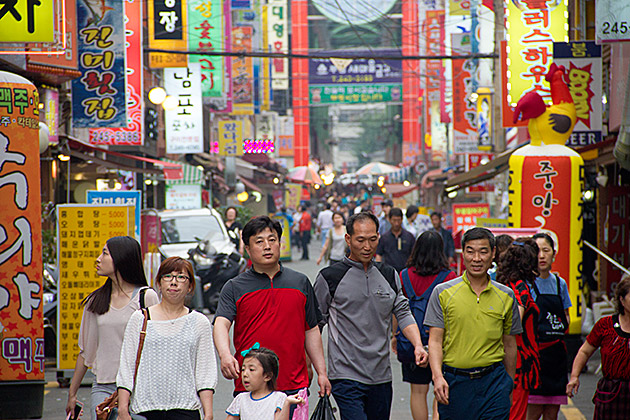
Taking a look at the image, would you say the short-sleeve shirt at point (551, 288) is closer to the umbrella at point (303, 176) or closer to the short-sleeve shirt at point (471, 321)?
the short-sleeve shirt at point (471, 321)

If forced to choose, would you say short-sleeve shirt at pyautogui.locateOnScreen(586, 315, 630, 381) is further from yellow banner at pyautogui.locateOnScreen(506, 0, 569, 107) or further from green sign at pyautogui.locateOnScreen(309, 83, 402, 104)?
green sign at pyautogui.locateOnScreen(309, 83, 402, 104)

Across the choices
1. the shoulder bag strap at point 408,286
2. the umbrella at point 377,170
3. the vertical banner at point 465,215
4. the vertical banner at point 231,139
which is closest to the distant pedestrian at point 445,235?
the vertical banner at point 465,215

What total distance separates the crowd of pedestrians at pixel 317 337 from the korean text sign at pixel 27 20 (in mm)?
2879

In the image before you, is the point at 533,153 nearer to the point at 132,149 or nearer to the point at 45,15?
the point at 45,15

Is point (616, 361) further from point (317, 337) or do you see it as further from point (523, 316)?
point (317, 337)

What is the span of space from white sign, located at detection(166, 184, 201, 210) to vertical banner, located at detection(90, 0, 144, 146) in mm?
8350

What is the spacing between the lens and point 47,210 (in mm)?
14242

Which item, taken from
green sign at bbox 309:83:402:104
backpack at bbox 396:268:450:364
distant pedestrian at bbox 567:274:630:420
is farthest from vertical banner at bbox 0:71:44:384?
green sign at bbox 309:83:402:104

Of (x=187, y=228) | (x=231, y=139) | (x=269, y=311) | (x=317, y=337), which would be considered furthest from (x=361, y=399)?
(x=231, y=139)

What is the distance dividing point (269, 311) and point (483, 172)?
1098 cm

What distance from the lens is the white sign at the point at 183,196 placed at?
85.5 feet

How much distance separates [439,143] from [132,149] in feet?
65.7

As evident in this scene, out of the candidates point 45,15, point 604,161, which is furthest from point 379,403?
point 604,161

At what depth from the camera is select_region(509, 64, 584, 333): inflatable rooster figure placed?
34.8ft
